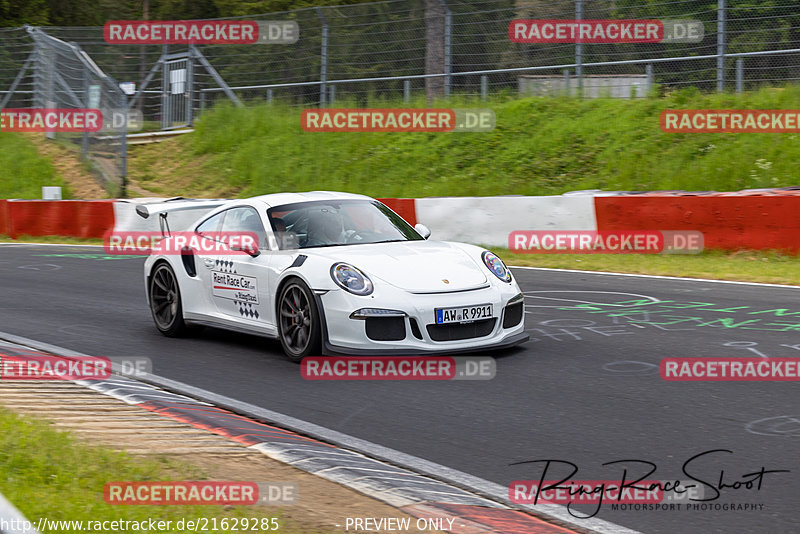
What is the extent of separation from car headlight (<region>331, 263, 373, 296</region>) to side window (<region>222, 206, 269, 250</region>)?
0.96m

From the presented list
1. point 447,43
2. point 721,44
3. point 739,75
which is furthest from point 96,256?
point 739,75

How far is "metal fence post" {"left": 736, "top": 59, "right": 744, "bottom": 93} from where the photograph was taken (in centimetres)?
1906

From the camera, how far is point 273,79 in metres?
26.5

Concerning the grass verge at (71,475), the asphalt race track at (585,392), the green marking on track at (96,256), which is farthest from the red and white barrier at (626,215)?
the grass verge at (71,475)

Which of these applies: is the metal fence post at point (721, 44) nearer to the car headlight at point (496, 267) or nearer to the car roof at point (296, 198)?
the car roof at point (296, 198)

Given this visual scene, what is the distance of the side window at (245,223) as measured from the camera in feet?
27.1

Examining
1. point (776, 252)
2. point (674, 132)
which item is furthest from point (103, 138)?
point (776, 252)

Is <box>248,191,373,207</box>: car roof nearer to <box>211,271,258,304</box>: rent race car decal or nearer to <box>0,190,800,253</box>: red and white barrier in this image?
<box>211,271,258,304</box>: rent race car decal

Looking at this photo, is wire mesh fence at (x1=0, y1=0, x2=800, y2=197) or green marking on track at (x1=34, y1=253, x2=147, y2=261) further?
wire mesh fence at (x1=0, y1=0, x2=800, y2=197)

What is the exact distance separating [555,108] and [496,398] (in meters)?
16.7

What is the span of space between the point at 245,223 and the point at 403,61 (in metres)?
15.8

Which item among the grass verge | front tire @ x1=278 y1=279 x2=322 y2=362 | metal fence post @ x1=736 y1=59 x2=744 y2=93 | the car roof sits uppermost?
metal fence post @ x1=736 y1=59 x2=744 y2=93

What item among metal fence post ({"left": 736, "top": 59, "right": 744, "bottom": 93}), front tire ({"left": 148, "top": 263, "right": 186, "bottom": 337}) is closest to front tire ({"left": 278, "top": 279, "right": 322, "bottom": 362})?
front tire ({"left": 148, "top": 263, "right": 186, "bottom": 337})

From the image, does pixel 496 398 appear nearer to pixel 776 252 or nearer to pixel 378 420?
pixel 378 420
